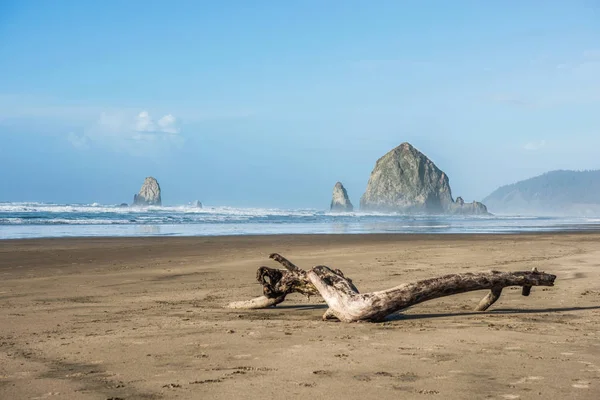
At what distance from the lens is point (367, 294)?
25.6 feet

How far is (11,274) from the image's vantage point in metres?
13.9

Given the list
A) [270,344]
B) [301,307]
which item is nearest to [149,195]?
[301,307]

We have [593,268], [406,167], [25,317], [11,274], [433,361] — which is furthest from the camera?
[406,167]

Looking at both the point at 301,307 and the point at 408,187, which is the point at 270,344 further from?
the point at 408,187

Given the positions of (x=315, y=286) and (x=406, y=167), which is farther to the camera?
(x=406, y=167)

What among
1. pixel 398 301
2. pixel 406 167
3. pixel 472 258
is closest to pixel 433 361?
pixel 398 301

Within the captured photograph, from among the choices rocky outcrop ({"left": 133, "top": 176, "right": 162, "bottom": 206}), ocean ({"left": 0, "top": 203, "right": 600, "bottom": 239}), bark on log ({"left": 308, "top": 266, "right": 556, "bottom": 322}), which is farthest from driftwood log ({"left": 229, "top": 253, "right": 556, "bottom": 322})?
rocky outcrop ({"left": 133, "top": 176, "right": 162, "bottom": 206})

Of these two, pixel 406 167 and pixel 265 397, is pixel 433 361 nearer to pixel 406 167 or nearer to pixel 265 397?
pixel 265 397

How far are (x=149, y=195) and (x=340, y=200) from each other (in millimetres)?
55569

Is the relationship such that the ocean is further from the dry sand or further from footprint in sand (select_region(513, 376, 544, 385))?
footprint in sand (select_region(513, 376, 544, 385))

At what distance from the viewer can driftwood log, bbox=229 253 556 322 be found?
7715 millimetres

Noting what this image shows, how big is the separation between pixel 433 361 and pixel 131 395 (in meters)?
2.58

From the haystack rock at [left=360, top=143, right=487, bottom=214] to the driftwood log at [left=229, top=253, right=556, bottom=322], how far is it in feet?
530

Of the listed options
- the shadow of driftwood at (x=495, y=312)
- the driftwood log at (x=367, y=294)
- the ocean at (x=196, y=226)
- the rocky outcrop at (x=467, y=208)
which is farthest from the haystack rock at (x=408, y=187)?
the driftwood log at (x=367, y=294)
